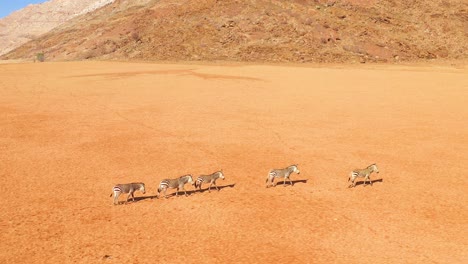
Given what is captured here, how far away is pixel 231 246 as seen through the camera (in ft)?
36.1

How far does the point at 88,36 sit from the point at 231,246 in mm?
87334

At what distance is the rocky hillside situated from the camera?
249 feet

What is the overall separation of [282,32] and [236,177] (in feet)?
218

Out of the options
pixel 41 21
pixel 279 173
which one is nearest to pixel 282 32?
pixel 279 173

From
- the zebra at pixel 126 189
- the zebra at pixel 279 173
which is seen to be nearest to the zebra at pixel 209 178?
the zebra at pixel 279 173

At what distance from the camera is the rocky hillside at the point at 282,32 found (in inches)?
2982

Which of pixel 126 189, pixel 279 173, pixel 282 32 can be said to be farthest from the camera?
pixel 282 32

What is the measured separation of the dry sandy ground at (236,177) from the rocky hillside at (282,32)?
137 ft

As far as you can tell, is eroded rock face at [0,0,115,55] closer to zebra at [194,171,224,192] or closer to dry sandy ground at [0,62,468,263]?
dry sandy ground at [0,62,468,263]

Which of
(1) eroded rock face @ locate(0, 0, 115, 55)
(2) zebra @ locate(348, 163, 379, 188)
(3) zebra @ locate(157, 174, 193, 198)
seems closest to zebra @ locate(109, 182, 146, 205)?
(3) zebra @ locate(157, 174, 193, 198)

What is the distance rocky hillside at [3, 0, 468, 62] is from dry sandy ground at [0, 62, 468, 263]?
137ft

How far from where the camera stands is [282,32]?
7962cm

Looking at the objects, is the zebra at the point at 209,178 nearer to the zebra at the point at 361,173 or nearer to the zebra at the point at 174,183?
the zebra at the point at 174,183

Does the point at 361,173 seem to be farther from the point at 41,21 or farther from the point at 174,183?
the point at 41,21
